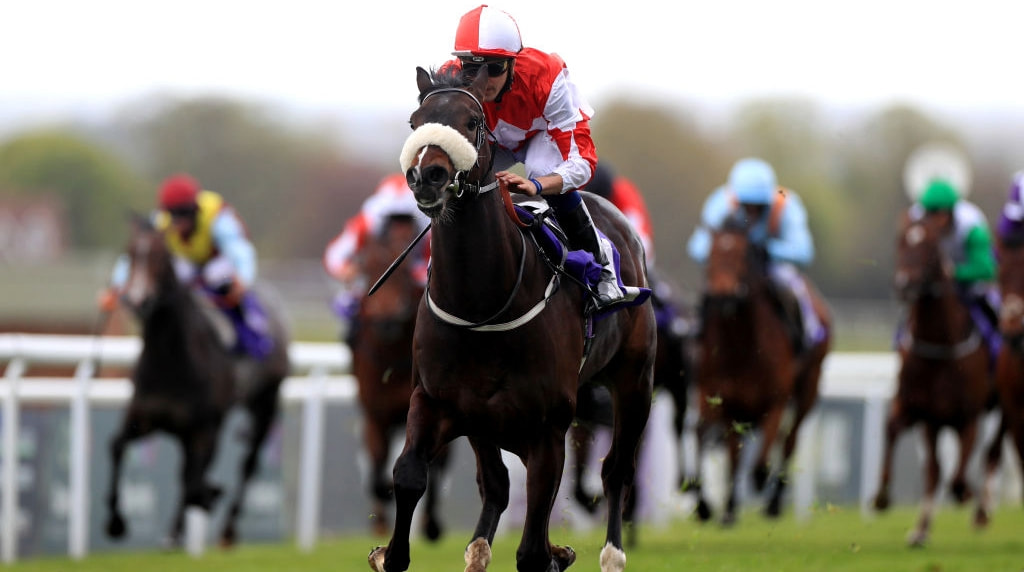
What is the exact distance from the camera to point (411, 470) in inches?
175

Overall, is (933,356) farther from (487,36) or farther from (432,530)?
(487,36)

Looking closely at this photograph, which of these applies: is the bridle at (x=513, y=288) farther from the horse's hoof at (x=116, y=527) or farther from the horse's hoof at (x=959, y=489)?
the horse's hoof at (x=959, y=489)

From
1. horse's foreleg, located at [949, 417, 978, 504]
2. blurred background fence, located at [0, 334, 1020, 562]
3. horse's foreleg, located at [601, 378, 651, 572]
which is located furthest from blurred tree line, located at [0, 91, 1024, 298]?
horse's foreleg, located at [601, 378, 651, 572]

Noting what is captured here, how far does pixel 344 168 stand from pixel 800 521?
5176 centimetres

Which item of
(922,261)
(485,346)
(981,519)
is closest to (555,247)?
(485,346)

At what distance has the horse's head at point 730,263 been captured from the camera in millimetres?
9188

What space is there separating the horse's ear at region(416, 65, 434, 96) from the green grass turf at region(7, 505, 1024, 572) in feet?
7.73

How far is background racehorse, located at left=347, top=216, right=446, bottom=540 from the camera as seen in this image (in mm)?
8930

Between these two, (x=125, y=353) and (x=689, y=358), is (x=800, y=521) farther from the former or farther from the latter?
(x=125, y=353)

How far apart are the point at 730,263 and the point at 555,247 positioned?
4509 millimetres

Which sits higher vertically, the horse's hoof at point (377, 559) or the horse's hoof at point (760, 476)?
the horse's hoof at point (377, 559)

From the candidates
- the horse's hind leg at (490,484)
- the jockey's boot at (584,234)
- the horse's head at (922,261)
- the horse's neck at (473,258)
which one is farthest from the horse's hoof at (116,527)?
the horse's head at (922,261)

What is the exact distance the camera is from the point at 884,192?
4962 centimetres

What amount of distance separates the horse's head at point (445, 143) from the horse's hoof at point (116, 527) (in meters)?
4.55
